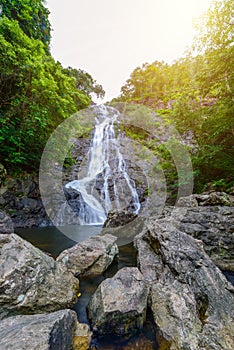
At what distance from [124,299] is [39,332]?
0.98m

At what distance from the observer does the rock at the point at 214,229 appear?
3.55 m

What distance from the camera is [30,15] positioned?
9.70m

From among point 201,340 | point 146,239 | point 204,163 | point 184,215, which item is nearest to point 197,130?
point 204,163

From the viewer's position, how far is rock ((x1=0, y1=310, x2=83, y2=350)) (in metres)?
1.26

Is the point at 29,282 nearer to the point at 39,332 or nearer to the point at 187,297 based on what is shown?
the point at 39,332

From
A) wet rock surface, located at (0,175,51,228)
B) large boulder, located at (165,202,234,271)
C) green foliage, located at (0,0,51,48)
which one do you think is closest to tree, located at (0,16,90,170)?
wet rock surface, located at (0,175,51,228)

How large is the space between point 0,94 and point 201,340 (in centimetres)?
1033

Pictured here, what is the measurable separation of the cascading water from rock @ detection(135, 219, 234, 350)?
24.7ft

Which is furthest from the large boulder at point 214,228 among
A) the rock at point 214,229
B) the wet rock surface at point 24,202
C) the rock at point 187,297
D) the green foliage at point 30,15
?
the green foliage at point 30,15

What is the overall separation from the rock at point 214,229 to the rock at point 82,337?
285 cm

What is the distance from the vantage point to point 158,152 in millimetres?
15008

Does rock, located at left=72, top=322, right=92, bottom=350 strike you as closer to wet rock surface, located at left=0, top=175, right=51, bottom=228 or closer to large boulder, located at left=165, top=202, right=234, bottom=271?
large boulder, located at left=165, top=202, right=234, bottom=271

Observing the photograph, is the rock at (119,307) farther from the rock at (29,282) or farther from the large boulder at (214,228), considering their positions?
the large boulder at (214,228)

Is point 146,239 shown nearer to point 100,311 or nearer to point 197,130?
point 100,311
